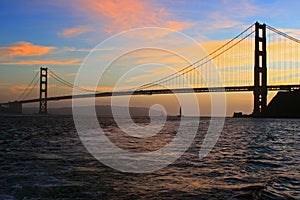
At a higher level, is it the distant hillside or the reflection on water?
the distant hillside

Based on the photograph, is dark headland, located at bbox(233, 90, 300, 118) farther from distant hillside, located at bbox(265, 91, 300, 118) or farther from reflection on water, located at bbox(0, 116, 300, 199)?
reflection on water, located at bbox(0, 116, 300, 199)

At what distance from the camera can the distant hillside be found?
291 ft

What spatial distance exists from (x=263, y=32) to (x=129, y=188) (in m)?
83.5

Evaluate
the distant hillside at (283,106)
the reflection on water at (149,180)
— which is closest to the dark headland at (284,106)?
the distant hillside at (283,106)

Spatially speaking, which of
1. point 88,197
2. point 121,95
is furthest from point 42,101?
point 88,197

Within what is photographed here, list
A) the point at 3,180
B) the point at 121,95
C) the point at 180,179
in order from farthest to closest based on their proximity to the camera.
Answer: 1. the point at 121,95
2. the point at 180,179
3. the point at 3,180

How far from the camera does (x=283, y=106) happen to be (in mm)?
92250

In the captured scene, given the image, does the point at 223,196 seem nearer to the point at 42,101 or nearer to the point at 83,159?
the point at 83,159

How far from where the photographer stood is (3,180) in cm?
875

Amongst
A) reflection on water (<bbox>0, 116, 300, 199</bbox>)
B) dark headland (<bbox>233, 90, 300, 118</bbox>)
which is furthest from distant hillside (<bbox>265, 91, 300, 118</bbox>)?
reflection on water (<bbox>0, 116, 300, 199</bbox>)

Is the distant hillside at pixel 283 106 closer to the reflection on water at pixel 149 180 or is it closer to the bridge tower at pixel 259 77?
the bridge tower at pixel 259 77

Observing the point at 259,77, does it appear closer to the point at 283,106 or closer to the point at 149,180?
the point at 283,106

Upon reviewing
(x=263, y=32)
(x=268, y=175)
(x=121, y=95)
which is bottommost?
(x=268, y=175)

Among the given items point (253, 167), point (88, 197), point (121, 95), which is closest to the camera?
point (88, 197)
